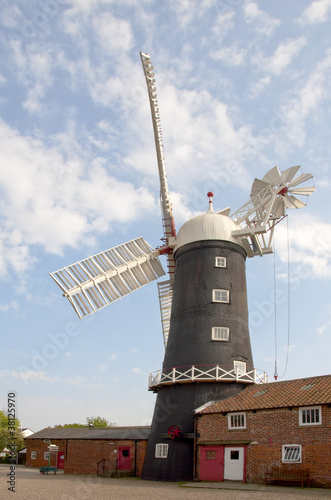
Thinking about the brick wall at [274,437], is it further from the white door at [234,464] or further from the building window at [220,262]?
the building window at [220,262]

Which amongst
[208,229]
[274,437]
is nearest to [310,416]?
[274,437]

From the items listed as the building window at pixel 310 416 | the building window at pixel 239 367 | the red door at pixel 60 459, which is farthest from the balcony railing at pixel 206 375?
the red door at pixel 60 459

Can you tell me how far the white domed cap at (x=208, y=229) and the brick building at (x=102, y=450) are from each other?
12772 mm

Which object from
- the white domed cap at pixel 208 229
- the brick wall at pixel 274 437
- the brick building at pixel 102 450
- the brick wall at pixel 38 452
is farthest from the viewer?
the brick wall at pixel 38 452

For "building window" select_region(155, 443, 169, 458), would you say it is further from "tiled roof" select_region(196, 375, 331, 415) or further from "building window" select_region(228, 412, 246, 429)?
"building window" select_region(228, 412, 246, 429)

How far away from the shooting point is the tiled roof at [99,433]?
98.5 feet

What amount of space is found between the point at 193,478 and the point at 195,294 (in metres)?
9.08

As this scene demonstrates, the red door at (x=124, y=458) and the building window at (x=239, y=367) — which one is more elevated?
the building window at (x=239, y=367)

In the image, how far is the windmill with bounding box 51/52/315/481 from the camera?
23031 millimetres

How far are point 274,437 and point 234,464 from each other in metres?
2.44

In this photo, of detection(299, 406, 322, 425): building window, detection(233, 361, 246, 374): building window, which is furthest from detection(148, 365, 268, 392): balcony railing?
detection(299, 406, 322, 425): building window

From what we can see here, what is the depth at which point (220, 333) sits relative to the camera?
24266 mm

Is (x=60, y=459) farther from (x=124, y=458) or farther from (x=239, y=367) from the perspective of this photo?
(x=239, y=367)

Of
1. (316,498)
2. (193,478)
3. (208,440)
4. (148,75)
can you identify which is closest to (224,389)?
(208,440)
